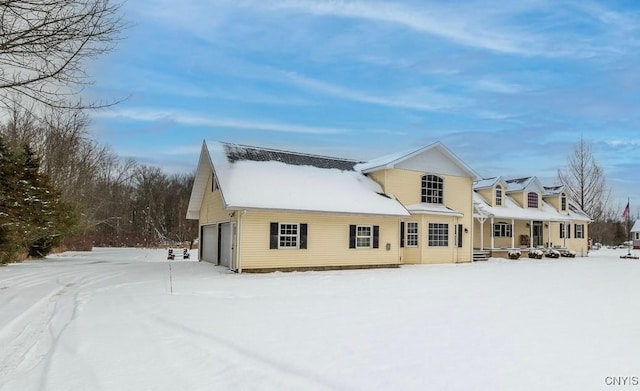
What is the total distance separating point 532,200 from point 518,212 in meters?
3.04

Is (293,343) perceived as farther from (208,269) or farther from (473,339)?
(208,269)

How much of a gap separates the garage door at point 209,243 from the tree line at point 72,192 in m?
7.01

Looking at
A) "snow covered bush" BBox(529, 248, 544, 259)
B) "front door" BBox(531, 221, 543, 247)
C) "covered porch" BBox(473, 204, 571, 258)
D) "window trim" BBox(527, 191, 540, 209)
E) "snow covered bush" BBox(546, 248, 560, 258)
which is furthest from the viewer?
"front door" BBox(531, 221, 543, 247)

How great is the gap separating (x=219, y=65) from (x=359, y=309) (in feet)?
35.8

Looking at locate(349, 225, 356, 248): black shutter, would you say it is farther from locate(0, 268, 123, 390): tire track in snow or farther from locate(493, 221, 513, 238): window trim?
locate(493, 221, 513, 238): window trim

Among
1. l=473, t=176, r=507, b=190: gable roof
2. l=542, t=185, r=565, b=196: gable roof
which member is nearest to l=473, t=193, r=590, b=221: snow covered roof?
l=473, t=176, r=507, b=190: gable roof

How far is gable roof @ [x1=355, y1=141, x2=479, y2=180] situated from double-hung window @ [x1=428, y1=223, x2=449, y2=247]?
9.78 feet

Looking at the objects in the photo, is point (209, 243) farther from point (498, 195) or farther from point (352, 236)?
point (498, 195)

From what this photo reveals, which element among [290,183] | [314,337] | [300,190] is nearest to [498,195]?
[300,190]

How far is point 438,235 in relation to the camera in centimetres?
2259

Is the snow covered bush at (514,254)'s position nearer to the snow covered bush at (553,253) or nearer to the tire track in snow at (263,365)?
the snow covered bush at (553,253)

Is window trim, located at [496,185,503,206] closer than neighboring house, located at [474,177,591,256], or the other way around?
neighboring house, located at [474,177,591,256]

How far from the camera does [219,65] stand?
16.3m

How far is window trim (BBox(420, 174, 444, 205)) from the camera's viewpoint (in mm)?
22812
